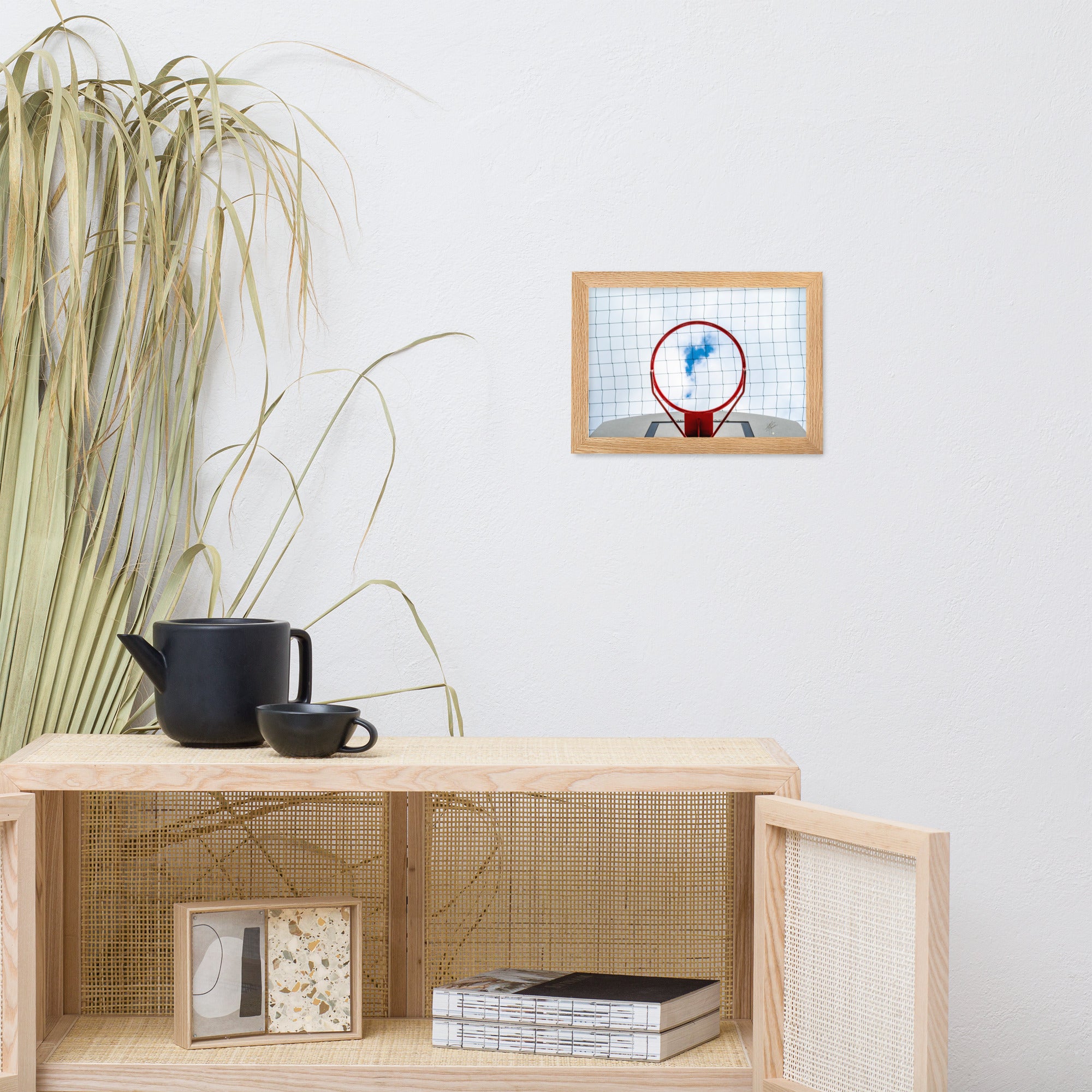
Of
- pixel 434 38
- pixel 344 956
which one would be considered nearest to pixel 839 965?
pixel 344 956

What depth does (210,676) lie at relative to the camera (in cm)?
119

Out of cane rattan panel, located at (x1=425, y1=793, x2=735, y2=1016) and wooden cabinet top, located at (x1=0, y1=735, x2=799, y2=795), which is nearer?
wooden cabinet top, located at (x1=0, y1=735, x2=799, y2=795)

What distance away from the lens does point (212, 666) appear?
3.91ft

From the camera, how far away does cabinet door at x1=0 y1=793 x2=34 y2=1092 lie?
1.10 m

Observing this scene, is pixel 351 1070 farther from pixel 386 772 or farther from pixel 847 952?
pixel 847 952

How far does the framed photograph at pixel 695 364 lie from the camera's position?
1540 millimetres

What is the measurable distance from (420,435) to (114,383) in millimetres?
420

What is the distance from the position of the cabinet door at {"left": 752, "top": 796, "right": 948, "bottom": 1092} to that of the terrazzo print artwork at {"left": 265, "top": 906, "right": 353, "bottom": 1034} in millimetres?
462

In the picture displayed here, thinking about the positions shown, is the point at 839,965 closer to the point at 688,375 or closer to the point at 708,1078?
the point at 708,1078

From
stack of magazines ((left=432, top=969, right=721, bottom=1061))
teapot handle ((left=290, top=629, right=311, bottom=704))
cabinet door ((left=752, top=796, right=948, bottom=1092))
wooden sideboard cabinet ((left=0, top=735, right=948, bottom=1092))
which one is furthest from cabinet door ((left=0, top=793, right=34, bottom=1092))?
cabinet door ((left=752, top=796, right=948, bottom=1092))

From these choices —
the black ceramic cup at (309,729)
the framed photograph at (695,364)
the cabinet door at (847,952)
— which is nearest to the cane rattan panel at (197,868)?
the black ceramic cup at (309,729)

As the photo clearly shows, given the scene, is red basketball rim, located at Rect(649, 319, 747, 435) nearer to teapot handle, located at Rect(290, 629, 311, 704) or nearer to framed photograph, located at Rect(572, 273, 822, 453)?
framed photograph, located at Rect(572, 273, 822, 453)

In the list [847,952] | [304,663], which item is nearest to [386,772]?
[304,663]

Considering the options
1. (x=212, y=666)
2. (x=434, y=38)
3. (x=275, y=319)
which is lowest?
(x=212, y=666)
